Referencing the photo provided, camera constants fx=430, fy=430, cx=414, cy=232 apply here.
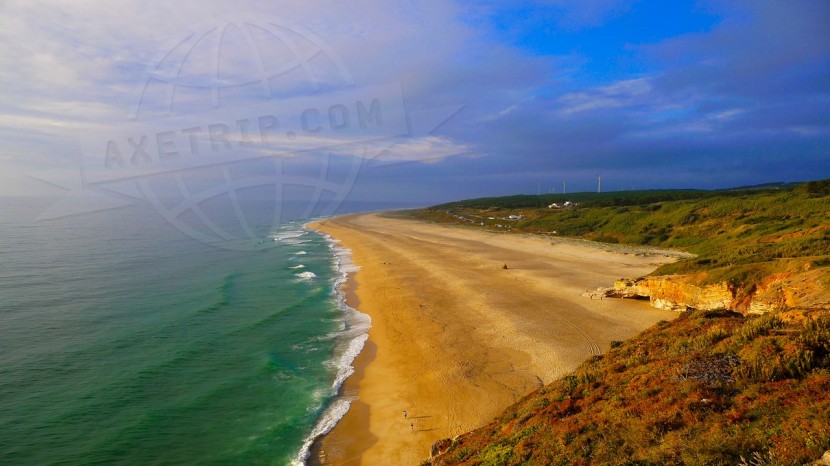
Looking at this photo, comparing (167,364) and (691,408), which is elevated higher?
(691,408)

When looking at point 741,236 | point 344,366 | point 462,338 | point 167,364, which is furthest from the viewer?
point 741,236

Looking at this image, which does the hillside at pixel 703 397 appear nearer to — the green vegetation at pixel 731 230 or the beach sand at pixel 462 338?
the green vegetation at pixel 731 230

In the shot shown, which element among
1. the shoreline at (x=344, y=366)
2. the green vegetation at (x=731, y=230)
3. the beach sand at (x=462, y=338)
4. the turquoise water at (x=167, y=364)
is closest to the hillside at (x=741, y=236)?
the green vegetation at (x=731, y=230)

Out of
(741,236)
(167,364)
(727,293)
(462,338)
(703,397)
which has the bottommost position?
(167,364)

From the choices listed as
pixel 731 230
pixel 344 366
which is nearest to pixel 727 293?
pixel 344 366

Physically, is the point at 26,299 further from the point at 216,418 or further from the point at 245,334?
the point at 216,418

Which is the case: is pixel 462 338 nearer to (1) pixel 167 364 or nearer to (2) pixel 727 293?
(2) pixel 727 293
